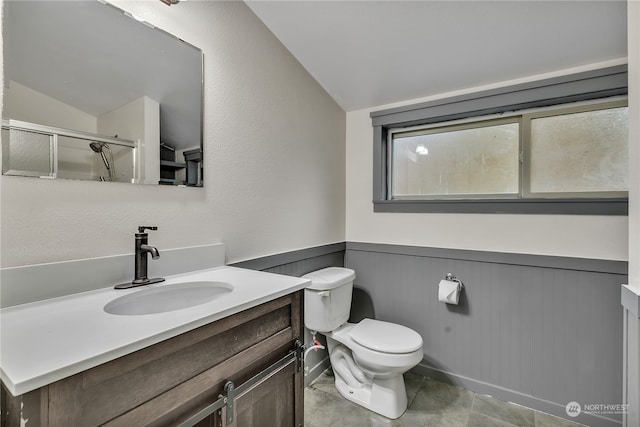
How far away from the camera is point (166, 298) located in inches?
43.6

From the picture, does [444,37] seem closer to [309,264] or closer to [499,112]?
[499,112]

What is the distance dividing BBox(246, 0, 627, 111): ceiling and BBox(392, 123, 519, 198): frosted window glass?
36 centimetres

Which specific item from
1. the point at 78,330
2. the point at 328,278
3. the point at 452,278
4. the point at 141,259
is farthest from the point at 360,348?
the point at 78,330

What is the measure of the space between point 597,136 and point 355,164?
150 centimetres

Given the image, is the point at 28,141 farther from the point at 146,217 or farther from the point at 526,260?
the point at 526,260

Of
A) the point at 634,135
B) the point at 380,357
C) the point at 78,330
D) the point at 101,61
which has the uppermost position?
the point at 101,61

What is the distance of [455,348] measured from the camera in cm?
202

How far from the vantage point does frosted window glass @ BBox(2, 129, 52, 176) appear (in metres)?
0.86

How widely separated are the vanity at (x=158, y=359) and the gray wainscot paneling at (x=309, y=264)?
50 centimetres

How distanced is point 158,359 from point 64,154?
0.75 meters

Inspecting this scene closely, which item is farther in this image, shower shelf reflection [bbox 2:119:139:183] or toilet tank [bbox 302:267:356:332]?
toilet tank [bbox 302:267:356:332]

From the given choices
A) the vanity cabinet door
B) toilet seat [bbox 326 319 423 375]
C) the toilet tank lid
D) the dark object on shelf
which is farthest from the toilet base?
the dark object on shelf

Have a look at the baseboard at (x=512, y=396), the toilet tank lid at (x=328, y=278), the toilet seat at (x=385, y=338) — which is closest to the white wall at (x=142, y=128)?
the toilet tank lid at (x=328, y=278)

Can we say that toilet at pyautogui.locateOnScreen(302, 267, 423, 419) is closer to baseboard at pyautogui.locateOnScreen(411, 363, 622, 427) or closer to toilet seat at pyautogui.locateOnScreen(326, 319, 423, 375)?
toilet seat at pyautogui.locateOnScreen(326, 319, 423, 375)
